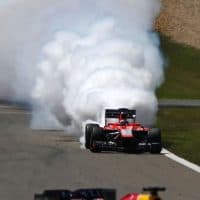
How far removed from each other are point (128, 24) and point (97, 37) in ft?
5.54

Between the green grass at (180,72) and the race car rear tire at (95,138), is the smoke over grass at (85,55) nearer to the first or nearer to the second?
the race car rear tire at (95,138)

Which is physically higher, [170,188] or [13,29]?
[13,29]

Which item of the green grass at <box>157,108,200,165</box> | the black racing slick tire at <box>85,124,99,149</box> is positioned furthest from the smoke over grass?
the black racing slick tire at <box>85,124,99,149</box>

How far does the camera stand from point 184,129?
34.4 meters

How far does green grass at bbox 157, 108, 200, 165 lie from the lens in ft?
79.9

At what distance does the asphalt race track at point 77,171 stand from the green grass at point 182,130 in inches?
74.7

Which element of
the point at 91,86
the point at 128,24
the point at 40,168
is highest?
the point at 128,24

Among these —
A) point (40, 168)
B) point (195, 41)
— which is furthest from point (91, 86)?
point (195, 41)

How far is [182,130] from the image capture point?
3384 cm

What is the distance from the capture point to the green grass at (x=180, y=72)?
2766 inches

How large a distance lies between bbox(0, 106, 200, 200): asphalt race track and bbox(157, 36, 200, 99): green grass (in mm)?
44131

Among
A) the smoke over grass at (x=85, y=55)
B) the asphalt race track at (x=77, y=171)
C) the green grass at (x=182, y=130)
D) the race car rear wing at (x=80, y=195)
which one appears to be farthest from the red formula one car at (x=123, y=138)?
the race car rear wing at (x=80, y=195)

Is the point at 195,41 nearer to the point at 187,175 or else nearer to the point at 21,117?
the point at 21,117

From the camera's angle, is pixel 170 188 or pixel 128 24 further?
pixel 128 24
